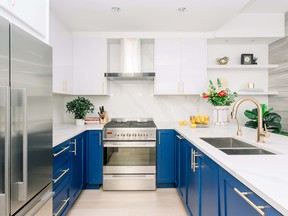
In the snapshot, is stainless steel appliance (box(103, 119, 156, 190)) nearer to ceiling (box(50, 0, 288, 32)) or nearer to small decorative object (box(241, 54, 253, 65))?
ceiling (box(50, 0, 288, 32))

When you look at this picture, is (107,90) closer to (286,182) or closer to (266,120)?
(266,120)

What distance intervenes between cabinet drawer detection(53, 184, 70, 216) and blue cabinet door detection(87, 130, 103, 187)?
2.29 ft

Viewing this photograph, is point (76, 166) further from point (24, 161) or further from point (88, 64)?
point (88, 64)

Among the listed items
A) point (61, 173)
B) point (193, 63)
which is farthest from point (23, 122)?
point (193, 63)

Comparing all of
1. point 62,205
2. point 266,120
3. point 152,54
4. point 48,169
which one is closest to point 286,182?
point 48,169

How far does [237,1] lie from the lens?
2.27 m

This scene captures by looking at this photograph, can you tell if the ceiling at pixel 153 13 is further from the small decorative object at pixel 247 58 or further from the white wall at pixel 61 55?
the small decorative object at pixel 247 58

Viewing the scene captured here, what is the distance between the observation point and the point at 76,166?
244cm

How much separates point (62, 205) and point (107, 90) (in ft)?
5.88

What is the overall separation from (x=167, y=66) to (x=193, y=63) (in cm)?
40

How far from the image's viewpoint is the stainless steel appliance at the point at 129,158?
2.80m

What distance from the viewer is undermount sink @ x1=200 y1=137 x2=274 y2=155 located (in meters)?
1.59

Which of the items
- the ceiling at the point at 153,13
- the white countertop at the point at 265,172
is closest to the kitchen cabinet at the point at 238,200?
the white countertop at the point at 265,172

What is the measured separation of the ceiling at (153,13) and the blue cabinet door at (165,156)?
148cm
